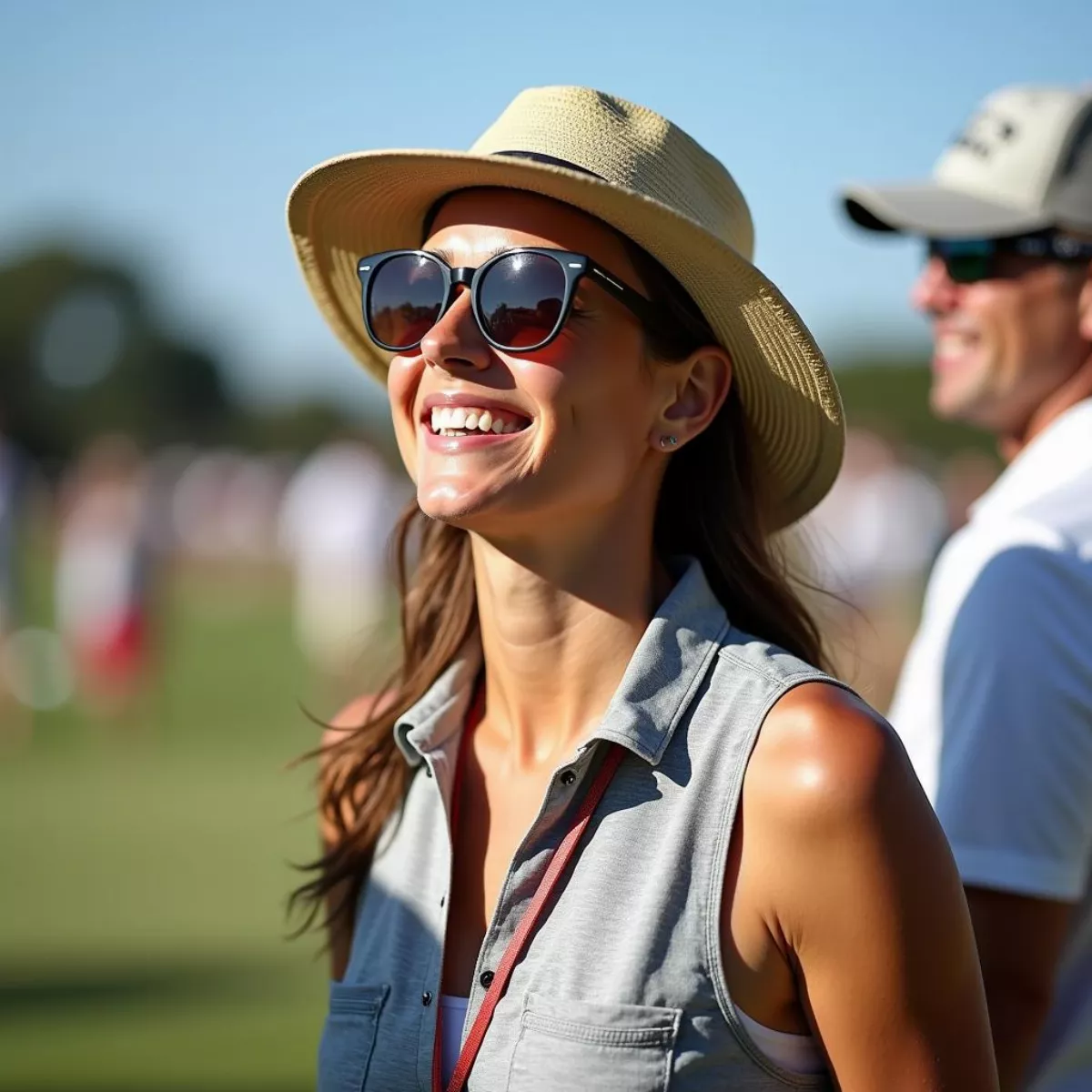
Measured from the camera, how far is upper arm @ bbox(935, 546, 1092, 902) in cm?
269

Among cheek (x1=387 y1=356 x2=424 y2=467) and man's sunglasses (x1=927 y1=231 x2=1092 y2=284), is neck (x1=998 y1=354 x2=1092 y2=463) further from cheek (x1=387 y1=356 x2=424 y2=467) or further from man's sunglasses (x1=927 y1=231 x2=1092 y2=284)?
cheek (x1=387 y1=356 x2=424 y2=467)

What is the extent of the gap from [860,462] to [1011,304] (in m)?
24.1

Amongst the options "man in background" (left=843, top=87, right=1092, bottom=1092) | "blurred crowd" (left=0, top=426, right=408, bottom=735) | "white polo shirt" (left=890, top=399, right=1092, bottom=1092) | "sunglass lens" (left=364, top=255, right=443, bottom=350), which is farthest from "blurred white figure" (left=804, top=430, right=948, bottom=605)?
"sunglass lens" (left=364, top=255, right=443, bottom=350)

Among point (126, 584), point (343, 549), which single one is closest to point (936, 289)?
point (126, 584)

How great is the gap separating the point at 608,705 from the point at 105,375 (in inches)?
4106

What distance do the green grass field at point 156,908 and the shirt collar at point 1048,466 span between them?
1500 mm

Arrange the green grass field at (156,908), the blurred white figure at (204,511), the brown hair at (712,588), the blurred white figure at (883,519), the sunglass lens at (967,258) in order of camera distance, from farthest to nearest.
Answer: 1. the blurred white figure at (204,511)
2. the blurred white figure at (883,519)
3. the green grass field at (156,908)
4. the sunglass lens at (967,258)
5. the brown hair at (712,588)

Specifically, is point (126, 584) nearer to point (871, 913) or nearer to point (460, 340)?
point (460, 340)

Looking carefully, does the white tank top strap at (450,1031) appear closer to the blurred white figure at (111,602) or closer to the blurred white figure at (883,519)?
the blurred white figure at (111,602)

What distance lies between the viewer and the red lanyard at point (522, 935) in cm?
239

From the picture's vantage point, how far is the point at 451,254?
268cm

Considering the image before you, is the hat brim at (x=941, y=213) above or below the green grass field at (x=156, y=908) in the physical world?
above

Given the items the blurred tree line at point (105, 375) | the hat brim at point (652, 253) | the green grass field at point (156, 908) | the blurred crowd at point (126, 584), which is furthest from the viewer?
the blurred tree line at point (105, 375)

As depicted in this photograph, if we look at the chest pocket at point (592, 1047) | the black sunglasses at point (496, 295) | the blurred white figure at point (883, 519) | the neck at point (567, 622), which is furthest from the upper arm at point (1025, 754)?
the blurred white figure at point (883, 519)
